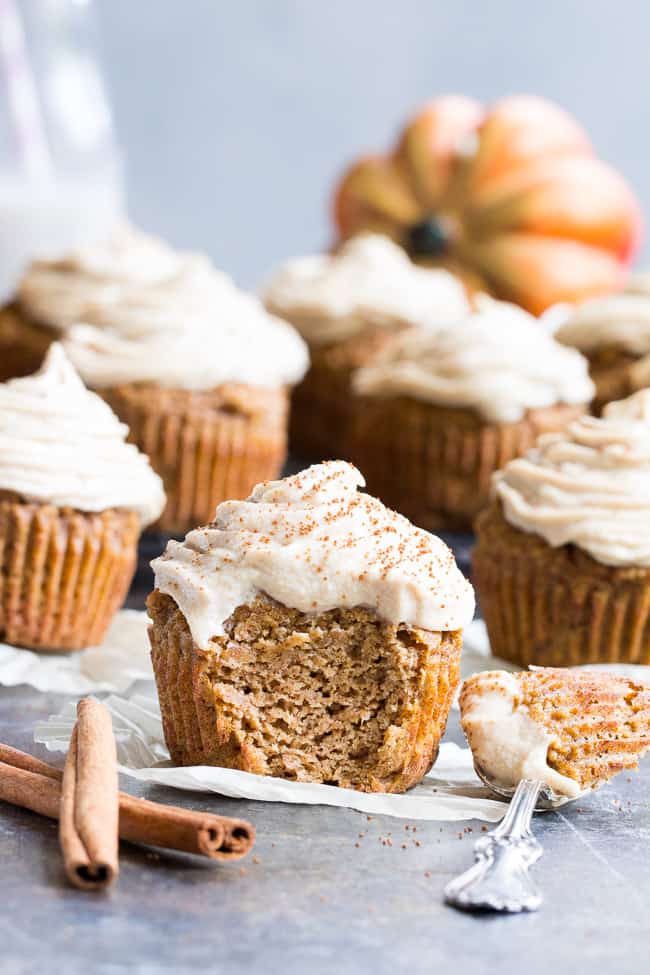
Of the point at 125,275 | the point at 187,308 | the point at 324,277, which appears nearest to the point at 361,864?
the point at 187,308

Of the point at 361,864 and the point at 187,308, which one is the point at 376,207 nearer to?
the point at 187,308

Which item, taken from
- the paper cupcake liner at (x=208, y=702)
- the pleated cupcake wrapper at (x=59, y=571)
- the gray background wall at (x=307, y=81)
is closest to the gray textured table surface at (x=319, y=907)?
the paper cupcake liner at (x=208, y=702)

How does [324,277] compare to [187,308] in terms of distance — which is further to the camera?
[324,277]

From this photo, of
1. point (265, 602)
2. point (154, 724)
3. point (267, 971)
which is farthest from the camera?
point (154, 724)

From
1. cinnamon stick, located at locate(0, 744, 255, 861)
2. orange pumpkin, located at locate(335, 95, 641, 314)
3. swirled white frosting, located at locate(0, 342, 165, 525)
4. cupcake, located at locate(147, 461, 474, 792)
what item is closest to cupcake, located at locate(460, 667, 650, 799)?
cupcake, located at locate(147, 461, 474, 792)

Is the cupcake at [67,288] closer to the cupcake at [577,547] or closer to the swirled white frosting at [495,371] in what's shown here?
the swirled white frosting at [495,371]

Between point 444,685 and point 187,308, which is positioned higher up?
point 187,308
